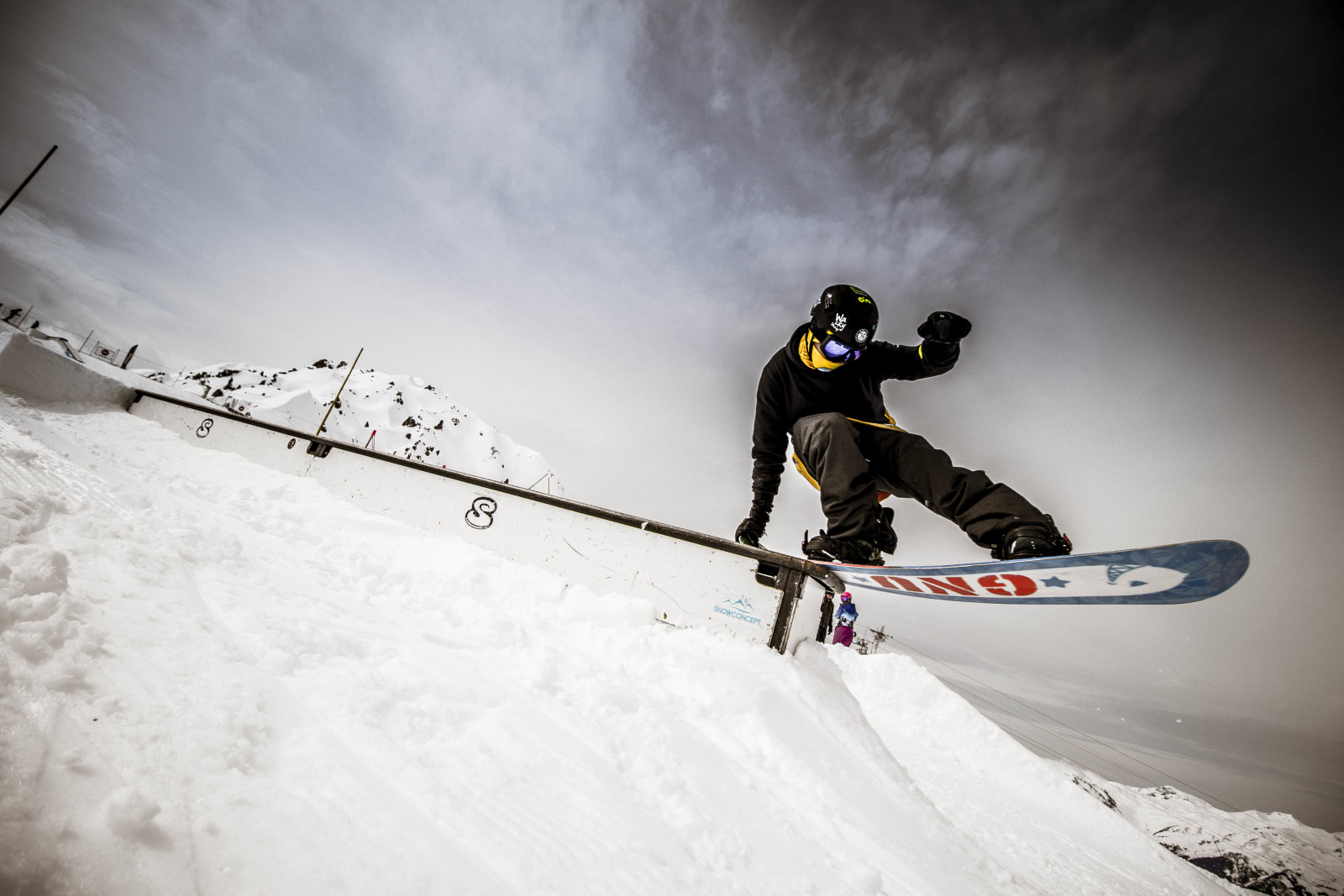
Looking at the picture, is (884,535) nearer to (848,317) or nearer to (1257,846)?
(848,317)

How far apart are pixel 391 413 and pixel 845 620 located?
9876 cm

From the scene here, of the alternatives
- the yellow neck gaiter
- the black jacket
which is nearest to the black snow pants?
Result: the black jacket

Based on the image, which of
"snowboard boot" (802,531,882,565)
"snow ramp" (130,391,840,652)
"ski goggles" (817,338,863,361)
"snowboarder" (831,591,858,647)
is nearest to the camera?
"snowboard boot" (802,531,882,565)

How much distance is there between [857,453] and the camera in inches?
112

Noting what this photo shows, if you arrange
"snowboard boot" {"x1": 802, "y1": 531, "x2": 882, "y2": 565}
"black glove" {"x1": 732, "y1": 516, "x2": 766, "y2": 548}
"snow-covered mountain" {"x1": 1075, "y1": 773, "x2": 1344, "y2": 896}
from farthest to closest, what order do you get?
"snow-covered mountain" {"x1": 1075, "y1": 773, "x2": 1344, "y2": 896} < "black glove" {"x1": 732, "y1": 516, "x2": 766, "y2": 548} < "snowboard boot" {"x1": 802, "y1": 531, "x2": 882, "y2": 565}

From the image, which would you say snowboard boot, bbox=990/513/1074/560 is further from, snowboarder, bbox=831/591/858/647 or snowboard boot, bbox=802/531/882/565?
snowboarder, bbox=831/591/858/647

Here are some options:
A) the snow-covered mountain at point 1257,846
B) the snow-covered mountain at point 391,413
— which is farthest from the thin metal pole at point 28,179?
the snow-covered mountain at point 1257,846

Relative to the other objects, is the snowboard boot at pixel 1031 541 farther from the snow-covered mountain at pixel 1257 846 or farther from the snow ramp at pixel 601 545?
the snow-covered mountain at pixel 1257 846

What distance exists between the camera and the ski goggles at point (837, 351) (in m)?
3.02

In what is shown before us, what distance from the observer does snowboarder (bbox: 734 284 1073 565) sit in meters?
2.40

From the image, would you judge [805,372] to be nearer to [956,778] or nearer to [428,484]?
[428,484]

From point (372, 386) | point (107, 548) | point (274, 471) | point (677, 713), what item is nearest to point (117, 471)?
point (274, 471)

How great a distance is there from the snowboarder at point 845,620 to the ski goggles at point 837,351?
7852 mm

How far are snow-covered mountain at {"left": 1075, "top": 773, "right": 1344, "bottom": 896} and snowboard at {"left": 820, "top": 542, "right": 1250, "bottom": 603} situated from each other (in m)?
137
